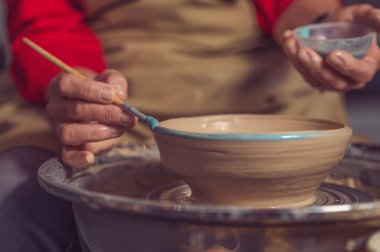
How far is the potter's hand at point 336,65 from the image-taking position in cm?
89

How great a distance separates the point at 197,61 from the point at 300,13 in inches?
7.4

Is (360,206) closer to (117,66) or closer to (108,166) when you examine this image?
(108,166)

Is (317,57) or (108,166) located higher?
(317,57)

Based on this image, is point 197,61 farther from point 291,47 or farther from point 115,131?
point 115,131

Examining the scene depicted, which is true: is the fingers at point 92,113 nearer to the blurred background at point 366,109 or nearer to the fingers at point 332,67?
the fingers at point 332,67

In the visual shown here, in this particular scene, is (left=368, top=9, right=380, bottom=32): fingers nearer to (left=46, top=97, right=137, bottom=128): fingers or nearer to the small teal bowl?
the small teal bowl

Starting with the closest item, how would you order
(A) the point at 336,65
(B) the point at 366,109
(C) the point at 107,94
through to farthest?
(C) the point at 107,94 → (A) the point at 336,65 → (B) the point at 366,109

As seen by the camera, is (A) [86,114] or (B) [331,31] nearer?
(A) [86,114]

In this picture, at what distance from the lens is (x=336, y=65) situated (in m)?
0.89

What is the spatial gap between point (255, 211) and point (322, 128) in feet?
0.87

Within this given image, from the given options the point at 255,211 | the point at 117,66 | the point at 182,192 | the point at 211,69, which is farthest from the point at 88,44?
the point at 255,211

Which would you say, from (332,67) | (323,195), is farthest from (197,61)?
(323,195)

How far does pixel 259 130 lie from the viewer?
2.79 ft

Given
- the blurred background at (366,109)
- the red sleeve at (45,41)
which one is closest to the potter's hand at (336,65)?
the red sleeve at (45,41)
